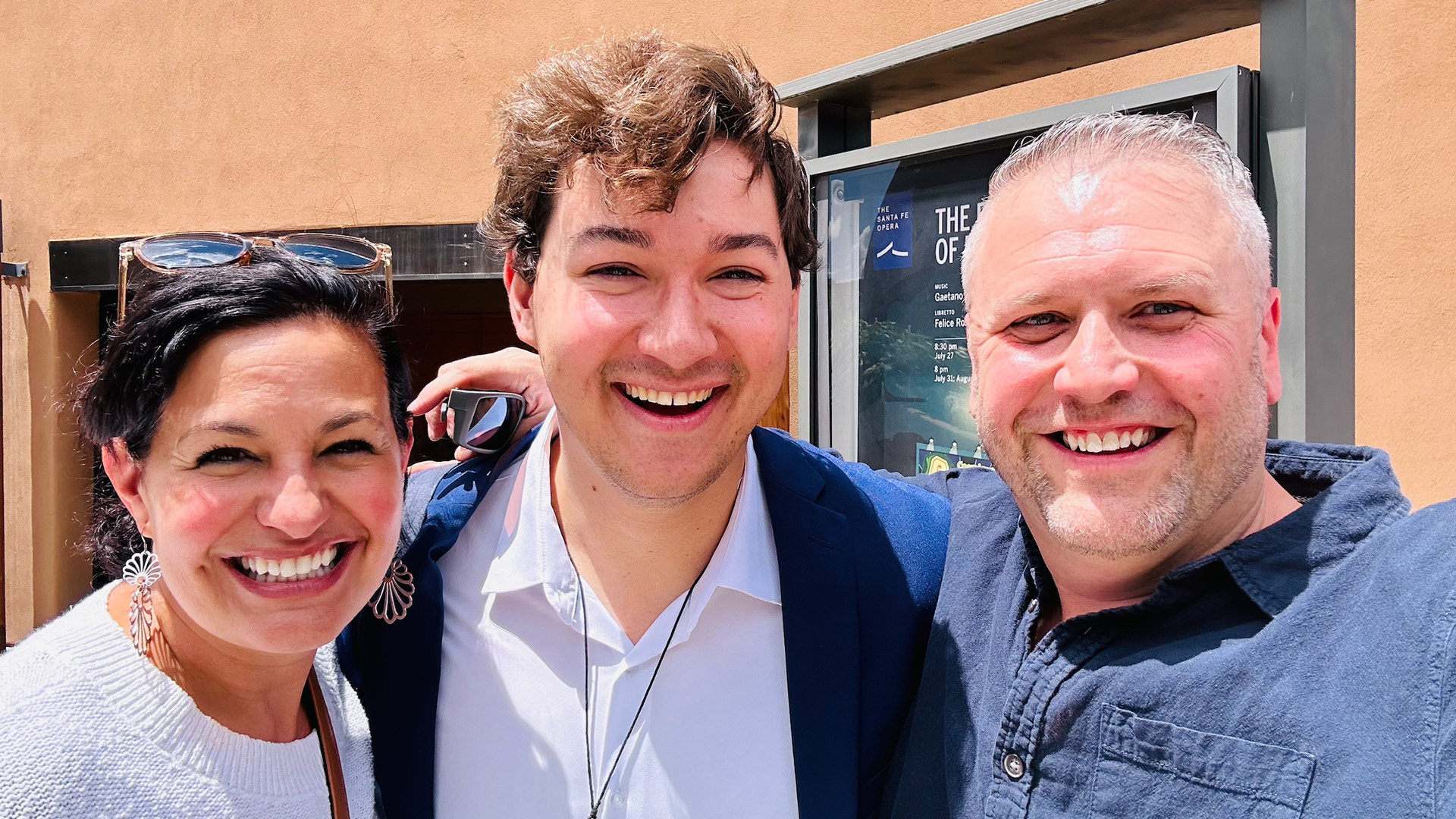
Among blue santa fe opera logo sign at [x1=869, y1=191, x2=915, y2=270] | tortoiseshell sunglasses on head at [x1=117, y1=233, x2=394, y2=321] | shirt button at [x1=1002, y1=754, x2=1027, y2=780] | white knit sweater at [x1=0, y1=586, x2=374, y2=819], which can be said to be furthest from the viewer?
blue santa fe opera logo sign at [x1=869, y1=191, x2=915, y2=270]

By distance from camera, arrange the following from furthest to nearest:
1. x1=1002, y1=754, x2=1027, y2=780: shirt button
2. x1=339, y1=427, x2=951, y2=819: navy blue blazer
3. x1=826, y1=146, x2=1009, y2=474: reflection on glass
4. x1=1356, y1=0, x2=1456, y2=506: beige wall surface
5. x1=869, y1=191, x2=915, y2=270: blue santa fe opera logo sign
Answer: x1=1356, y1=0, x2=1456, y2=506: beige wall surface, x1=869, y1=191, x2=915, y2=270: blue santa fe opera logo sign, x1=826, y1=146, x2=1009, y2=474: reflection on glass, x1=339, y1=427, x2=951, y2=819: navy blue blazer, x1=1002, y1=754, x2=1027, y2=780: shirt button

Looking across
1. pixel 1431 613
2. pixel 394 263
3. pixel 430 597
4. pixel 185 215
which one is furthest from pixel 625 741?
pixel 185 215

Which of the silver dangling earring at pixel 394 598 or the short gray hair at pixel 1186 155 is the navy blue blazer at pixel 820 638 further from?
the short gray hair at pixel 1186 155

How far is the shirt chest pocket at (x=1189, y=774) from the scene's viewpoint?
125 cm

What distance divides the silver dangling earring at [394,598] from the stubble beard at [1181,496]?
123 centimetres

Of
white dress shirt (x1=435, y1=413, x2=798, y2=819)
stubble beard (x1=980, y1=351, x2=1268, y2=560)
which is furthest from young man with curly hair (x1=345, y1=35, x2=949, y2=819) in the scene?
stubble beard (x1=980, y1=351, x2=1268, y2=560)

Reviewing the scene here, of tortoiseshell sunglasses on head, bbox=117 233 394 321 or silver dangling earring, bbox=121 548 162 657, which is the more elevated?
tortoiseshell sunglasses on head, bbox=117 233 394 321

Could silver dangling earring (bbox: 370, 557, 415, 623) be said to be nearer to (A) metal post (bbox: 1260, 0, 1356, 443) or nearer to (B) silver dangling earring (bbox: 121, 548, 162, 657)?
(B) silver dangling earring (bbox: 121, 548, 162, 657)

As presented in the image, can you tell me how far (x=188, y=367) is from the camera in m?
1.52

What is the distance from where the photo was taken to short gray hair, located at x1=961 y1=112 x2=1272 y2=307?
1578 mm

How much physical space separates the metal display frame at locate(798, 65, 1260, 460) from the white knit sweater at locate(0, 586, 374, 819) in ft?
5.60

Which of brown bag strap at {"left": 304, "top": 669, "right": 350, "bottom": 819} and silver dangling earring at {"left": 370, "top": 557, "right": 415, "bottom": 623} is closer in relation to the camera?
brown bag strap at {"left": 304, "top": 669, "right": 350, "bottom": 819}

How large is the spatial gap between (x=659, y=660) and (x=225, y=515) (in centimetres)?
80

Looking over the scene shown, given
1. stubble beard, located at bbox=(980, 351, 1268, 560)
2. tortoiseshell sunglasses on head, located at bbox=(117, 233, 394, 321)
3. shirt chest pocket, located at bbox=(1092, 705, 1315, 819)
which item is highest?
tortoiseshell sunglasses on head, located at bbox=(117, 233, 394, 321)
